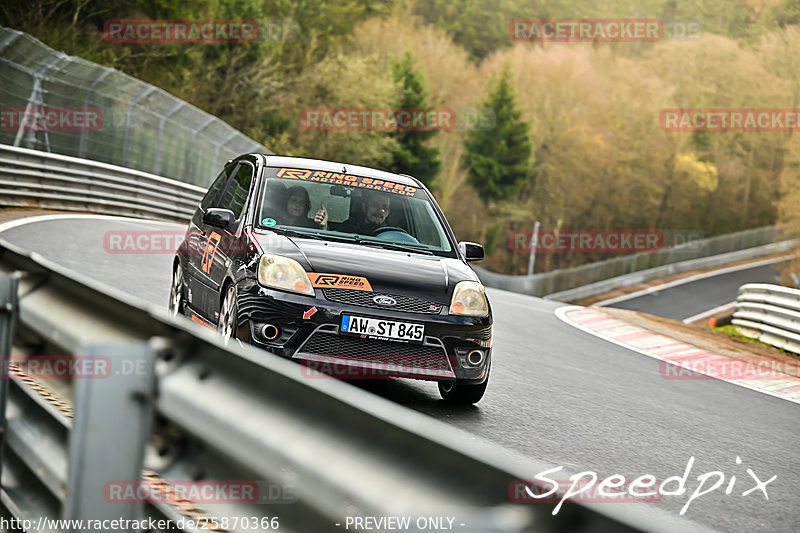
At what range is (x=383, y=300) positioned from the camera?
6883 mm

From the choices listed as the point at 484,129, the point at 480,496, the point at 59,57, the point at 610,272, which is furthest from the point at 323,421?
the point at 484,129

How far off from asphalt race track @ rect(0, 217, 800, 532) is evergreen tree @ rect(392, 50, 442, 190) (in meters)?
53.3

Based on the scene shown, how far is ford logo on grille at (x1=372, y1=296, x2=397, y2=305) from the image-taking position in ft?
22.5

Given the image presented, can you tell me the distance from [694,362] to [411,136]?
54667 mm

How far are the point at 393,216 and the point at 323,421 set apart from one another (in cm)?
650

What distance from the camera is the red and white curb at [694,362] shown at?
12844mm

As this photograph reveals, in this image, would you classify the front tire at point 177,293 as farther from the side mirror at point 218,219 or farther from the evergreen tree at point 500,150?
the evergreen tree at point 500,150

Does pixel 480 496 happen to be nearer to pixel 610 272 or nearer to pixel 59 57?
pixel 59 57

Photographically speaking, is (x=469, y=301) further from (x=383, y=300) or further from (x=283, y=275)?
(x=283, y=275)

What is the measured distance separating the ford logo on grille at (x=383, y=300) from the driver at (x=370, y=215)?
130cm

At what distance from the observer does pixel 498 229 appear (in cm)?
7750

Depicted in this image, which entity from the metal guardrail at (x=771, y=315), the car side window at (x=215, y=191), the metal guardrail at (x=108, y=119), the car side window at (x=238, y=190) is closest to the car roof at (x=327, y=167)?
the car side window at (x=238, y=190)

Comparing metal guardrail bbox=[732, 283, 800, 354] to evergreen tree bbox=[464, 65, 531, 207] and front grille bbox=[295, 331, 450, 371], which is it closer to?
front grille bbox=[295, 331, 450, 371]

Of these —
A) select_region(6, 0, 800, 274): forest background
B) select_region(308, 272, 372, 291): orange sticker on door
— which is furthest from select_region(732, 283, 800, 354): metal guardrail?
select_region(6, 0, 800, 274): forest background
